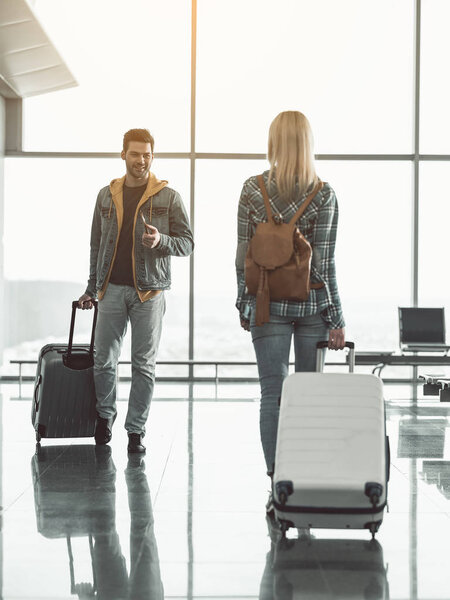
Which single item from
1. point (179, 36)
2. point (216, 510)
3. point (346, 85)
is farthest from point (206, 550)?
point (346, 85)

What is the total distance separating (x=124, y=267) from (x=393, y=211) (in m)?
17.1

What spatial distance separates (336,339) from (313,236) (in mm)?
351

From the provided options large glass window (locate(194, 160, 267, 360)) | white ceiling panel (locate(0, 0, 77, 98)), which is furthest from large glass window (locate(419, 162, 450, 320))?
white ceiling panel (locate(0, 0, 77, 98))

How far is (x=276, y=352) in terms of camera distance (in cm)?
274

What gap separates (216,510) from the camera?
2908 millimetres

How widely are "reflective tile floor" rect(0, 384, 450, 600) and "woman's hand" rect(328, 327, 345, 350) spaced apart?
58 centimetres

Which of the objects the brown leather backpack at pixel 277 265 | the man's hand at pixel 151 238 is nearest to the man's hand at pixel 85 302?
the man's hand at pixel 151 238

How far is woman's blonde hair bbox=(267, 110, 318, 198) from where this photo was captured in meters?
2.70

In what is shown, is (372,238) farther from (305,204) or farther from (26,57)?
(305,204)

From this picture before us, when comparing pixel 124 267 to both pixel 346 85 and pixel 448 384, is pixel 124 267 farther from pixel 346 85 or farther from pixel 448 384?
pixel 346 85

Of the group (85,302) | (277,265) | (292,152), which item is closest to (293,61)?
(85,302)

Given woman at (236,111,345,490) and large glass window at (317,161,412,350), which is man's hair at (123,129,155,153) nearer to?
woman at (236,111,345,490)

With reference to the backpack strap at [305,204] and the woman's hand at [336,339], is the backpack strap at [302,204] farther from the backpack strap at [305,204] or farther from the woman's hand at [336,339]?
the woman's hand at [336,339]

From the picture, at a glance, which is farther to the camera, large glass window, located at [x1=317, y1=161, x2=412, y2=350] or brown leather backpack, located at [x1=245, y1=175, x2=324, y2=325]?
large glass window, located at [x1=317, y1=161, x2=412, y2=350]
